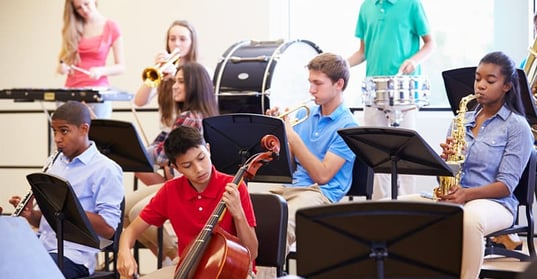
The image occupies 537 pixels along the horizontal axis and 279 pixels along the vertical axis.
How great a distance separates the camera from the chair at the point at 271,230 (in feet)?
12.4

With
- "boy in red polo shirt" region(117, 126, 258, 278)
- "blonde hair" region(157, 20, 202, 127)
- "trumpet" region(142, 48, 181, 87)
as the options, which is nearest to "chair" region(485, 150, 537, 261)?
"boy in red polo shirt" region(117, 126, 258, 278)

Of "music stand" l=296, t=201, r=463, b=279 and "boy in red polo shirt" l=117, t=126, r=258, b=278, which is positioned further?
"boy in red polo shirt" l=117, t=126, r=258, b=278

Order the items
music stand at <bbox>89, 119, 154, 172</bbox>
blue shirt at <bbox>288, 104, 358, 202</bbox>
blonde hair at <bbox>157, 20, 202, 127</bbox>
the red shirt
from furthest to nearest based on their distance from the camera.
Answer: blonde hair at <bbox>157, 20, 202, 127</bbox>, music stand at <bbox>89, 119, 154, 172</bbox>, blue shirt at <bbox>288, 104, 358, 202</bbox>, the red shirt

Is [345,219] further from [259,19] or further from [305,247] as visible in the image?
[259,19]

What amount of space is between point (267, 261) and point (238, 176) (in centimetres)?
41

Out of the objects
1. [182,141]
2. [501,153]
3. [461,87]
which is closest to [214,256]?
[182,141]

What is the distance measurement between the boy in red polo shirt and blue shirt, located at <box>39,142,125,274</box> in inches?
17.9

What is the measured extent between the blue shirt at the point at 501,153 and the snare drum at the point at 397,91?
36.2 inches

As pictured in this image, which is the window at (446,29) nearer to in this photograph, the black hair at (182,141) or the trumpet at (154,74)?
the trumpet at (154,74)

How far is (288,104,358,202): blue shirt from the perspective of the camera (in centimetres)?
470

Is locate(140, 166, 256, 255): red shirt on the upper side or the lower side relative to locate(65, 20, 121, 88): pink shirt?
lower

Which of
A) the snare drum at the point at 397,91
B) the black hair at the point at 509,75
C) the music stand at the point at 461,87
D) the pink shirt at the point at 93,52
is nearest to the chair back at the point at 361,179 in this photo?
the music stand at the point at 461,87

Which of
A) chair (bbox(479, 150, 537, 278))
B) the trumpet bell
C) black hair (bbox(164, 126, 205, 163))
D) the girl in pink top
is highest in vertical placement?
the girl in pink top

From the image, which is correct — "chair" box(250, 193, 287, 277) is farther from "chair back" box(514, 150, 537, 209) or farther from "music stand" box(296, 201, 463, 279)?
"chair back" box(514, 150, 537, 209)
